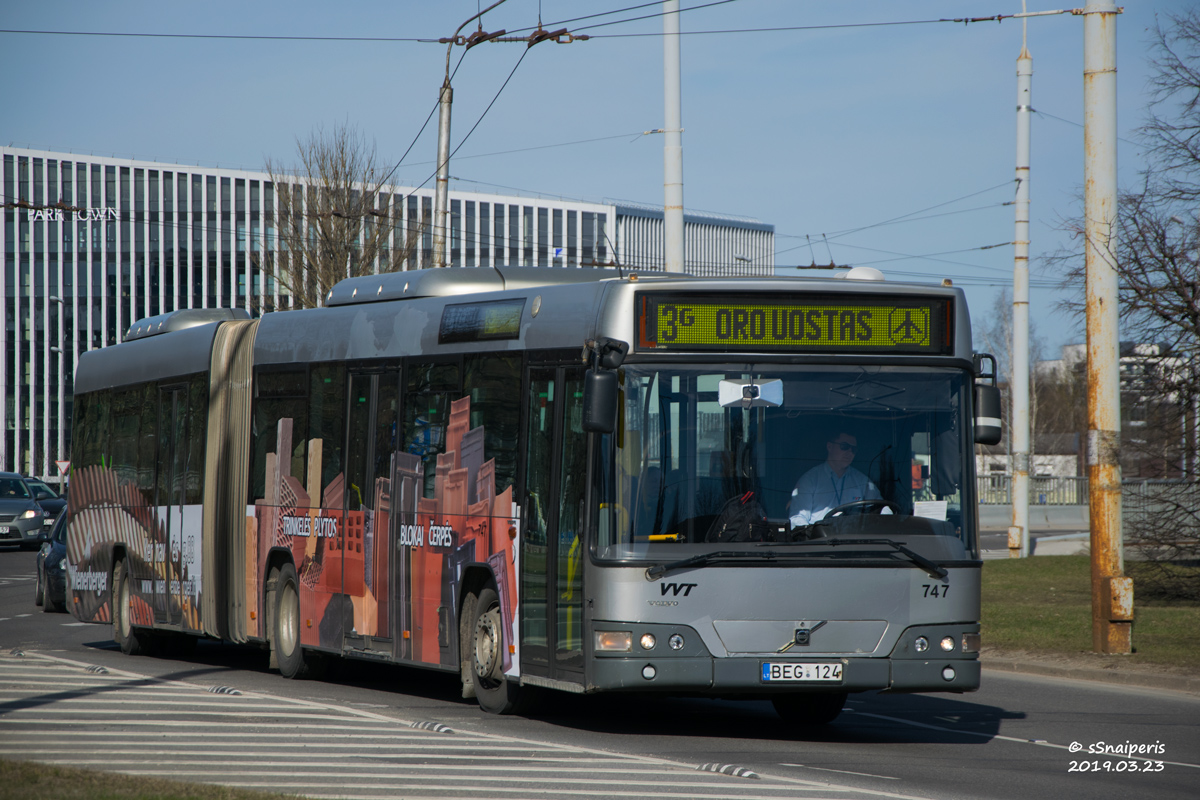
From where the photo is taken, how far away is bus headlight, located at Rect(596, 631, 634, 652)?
9.48m

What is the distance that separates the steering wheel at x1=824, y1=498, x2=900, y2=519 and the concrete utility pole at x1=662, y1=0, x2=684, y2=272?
32.9 ft

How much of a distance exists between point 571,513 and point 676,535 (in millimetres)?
770

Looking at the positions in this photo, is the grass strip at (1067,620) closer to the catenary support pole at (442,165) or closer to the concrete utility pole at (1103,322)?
the concrete utility pole at (1103,322)

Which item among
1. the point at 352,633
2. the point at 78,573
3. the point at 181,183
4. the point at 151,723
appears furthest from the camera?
the point at 181,183

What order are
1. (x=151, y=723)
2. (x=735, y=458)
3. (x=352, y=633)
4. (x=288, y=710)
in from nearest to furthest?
(x=735, y=458) < (x=151, y=723) < (x=288, y=710) < (x=352, y=633)

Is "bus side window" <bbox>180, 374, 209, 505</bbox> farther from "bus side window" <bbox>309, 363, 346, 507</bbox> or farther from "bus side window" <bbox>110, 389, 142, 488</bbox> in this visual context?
"bus side window" <bbox>309, 363, 346, 507</bbox>

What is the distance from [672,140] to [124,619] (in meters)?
8.86

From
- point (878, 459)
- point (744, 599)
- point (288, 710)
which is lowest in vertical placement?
point (288, 710)

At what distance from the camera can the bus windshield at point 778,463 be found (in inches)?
374

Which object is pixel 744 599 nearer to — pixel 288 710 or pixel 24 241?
pixel 288 710

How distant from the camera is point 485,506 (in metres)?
11.1

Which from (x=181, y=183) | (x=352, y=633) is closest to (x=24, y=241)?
Result: (x=181, y=183)

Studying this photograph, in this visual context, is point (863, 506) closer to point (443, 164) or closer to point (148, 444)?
point (148, 444)

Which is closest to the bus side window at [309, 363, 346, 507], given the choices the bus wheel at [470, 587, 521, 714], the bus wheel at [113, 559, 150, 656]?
the bus wheel at [470, 587, 521, 714]
